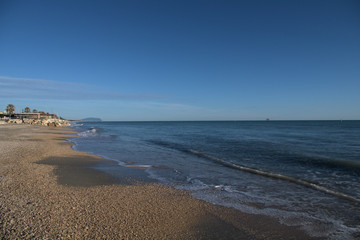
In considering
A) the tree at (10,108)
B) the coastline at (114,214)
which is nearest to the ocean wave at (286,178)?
the coastline at (114,214)

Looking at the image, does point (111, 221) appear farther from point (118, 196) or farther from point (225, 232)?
point (225, 232)

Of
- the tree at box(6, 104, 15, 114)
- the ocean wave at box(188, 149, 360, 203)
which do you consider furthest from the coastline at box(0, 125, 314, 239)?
the tree at box(6, 104, 15, 114)

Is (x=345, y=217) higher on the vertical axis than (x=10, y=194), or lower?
lower

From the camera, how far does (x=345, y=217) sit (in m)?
5.45

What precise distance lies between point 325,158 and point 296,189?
8.40 meters

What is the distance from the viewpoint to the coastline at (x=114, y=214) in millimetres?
4098

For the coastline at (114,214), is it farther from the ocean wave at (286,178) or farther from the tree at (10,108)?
the tree at (10,108)

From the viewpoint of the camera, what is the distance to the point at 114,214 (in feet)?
15.9

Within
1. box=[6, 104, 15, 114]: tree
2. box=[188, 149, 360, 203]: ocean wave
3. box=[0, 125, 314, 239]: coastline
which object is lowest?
box=[188, 149, 360, 203]: ocean wave

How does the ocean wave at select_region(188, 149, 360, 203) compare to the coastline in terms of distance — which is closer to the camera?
the coastline

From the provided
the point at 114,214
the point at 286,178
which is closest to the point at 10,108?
the point at 114,214

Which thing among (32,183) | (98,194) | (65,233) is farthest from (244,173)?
(32,183)

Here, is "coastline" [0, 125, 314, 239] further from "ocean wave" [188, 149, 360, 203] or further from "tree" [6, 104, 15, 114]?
"tree" [6, 104, 15, 114]

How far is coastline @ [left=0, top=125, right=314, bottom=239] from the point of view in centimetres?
410
